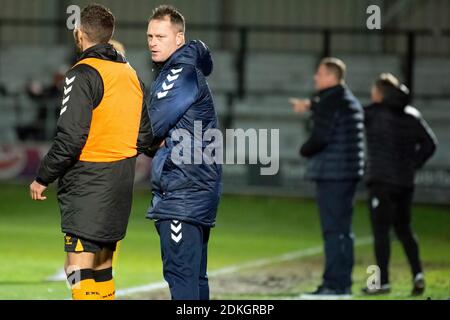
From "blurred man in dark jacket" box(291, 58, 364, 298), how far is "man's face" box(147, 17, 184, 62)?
3.33 m

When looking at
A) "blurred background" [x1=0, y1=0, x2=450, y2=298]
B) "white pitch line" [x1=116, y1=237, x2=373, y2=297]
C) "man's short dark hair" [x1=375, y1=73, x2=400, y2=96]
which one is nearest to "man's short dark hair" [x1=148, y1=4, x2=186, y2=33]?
"white pitch line" [x1=116, y1=237, x2=373, y2=297]

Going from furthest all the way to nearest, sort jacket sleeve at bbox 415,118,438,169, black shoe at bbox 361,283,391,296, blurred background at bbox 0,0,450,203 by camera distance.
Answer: blurred background at bbox 0,0,450,203 < jacket sleeve at bbox 415,118,438,169 < black shoe at bbox 361,283,391,296

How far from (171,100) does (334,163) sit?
3750mm

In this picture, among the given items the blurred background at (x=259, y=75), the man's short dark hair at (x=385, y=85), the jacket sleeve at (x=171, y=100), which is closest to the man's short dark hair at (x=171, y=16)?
the jacket sleeve at (x=171, y=100)

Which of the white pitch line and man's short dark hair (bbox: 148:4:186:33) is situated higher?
man's short dark hair (bbox: 148:4:186:33)

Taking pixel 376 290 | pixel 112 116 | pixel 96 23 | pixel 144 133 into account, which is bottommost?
pixel 376 290

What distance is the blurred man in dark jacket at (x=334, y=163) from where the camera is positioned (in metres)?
10.9

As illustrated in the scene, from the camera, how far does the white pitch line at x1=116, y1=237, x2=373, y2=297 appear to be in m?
11.0

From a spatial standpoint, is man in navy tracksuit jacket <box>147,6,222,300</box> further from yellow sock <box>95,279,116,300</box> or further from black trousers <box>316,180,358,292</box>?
black trousers <box>316,180,358,292</box>

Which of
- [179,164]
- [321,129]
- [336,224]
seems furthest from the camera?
→ [336,224]

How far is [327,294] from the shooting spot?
1090 centimetres

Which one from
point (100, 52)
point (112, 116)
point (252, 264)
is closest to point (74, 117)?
point (112, 116)

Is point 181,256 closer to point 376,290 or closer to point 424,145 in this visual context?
point 376,290

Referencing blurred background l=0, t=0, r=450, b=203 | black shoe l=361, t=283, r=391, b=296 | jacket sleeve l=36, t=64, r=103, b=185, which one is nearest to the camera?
jacket sleeve l=36, t=64, r=103, b=185
